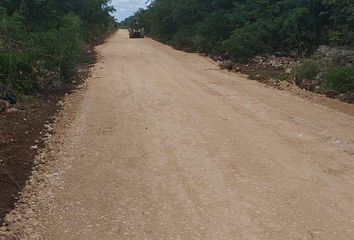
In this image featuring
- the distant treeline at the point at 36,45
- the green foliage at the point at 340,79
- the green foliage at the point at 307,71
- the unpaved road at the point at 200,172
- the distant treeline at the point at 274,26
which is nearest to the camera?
the unpaved road at the point at 200,172

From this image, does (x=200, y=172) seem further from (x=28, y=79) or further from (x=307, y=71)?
(x=307, y=71)

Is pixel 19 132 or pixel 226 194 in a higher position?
pixel 226 194

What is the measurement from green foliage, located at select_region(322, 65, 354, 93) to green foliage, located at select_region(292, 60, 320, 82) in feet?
3.21

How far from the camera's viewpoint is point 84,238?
14.5 feet

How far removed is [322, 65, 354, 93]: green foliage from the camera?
40.7 feet

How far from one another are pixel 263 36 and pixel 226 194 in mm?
15972

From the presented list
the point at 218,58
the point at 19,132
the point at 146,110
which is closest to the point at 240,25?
the point at 218,58

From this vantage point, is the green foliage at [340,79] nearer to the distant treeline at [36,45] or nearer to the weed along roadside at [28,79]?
the weed along roadside at [28,79]

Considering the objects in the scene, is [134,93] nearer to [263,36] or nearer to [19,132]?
[19,132]

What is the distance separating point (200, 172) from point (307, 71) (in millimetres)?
8960

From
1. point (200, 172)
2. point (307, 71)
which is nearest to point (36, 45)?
point (200, 172)

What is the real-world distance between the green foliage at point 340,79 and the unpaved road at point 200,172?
1803mm

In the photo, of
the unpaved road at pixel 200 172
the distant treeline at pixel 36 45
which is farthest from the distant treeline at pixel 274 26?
the distant treeline at pixel 36 45

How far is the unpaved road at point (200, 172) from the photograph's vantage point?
4.64 m
